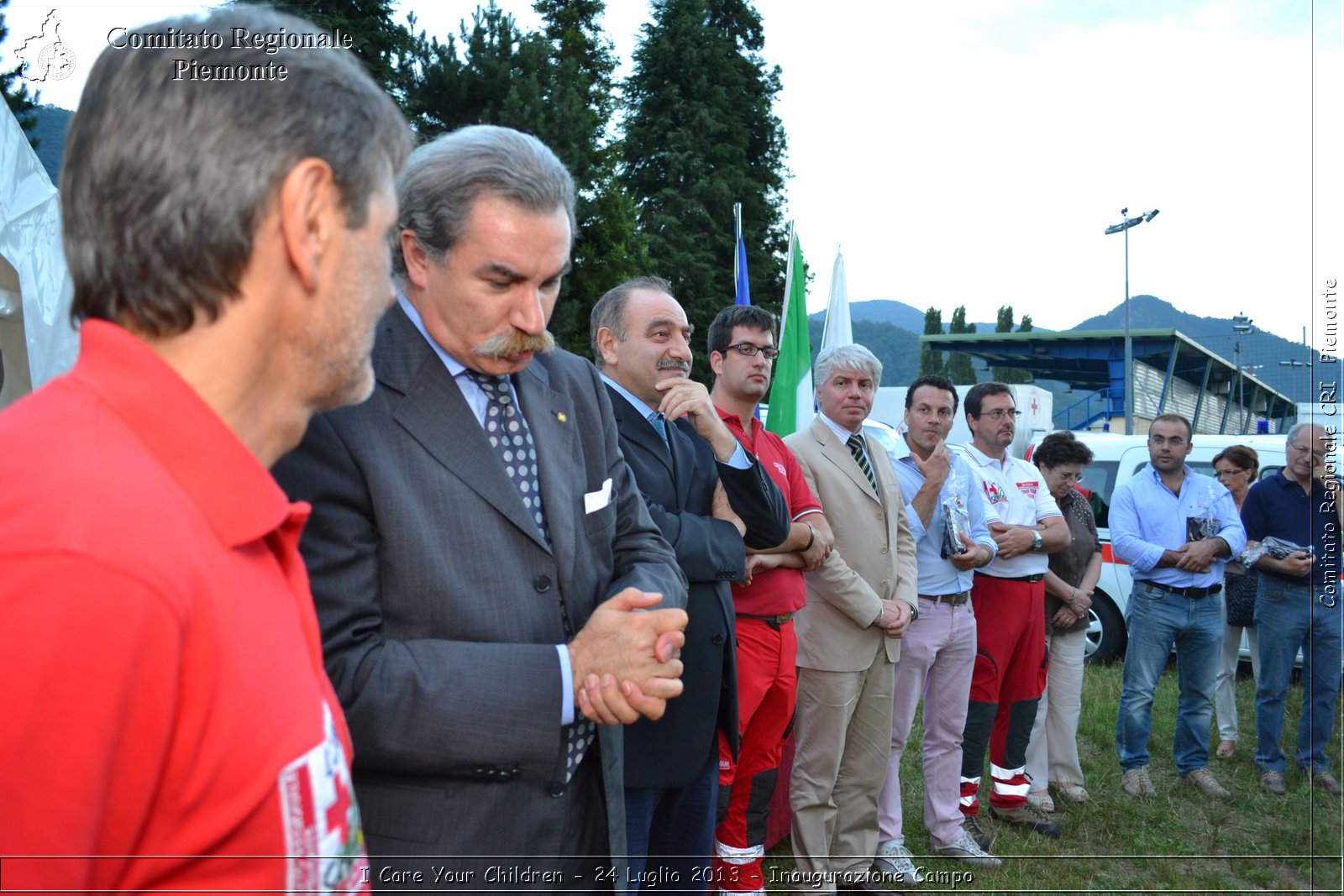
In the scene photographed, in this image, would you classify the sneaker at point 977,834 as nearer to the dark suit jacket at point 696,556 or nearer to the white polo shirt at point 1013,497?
the white polo shirt at point 1013,497

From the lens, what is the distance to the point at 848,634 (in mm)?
4320

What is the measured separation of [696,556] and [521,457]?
4.01ft

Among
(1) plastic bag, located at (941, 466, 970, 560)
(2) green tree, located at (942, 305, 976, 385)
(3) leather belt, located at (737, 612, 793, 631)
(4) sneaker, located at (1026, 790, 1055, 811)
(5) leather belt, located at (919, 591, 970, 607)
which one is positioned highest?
(2) green tree, located at (942, 305, 976, 385)

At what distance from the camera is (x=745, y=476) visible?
324 centimetres

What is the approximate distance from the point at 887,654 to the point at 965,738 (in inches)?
49.1

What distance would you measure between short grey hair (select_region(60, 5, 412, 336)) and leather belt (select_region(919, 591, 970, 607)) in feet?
14.9

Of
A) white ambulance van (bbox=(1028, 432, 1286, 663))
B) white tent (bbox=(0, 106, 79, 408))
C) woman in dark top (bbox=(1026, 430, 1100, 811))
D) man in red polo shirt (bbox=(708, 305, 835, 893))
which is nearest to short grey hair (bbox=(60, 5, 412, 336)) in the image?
white tent (bbox=(0, 106, 79, 408))

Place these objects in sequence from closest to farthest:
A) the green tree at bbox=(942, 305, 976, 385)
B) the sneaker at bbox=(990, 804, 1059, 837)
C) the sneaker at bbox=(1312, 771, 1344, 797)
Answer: the sneaker at bbox=(1312, 771, 1344, 797), the sneaker at bbox=(990, 804, 1059, 837), the green tree at bbox=(942, 305, 976, 385)

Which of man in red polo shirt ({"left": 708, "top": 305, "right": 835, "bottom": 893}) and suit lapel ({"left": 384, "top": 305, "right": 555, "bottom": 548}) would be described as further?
man in red polo shirt ({"left": 708, "top": 305, "right": 835, "bottom": 893})

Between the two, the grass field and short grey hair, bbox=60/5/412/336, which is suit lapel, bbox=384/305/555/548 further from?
the grass field

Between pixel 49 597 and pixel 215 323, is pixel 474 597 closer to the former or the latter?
pixel 215 323

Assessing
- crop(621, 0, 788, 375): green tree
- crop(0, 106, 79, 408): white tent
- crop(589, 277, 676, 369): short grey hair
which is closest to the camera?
crop(0, 106, 79, 408): white tent

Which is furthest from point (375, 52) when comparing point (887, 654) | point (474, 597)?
point (474, 597)

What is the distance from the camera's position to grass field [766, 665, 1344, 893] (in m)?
4.56
